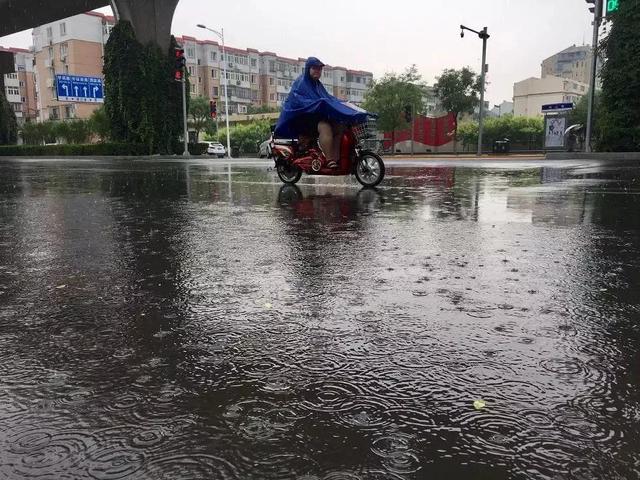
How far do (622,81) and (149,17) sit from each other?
29.8 metres

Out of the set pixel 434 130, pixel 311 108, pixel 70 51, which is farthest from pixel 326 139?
pixel 70 51

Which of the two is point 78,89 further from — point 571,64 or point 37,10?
point 571,64

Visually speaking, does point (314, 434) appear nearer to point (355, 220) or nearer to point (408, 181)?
point (355, 220)

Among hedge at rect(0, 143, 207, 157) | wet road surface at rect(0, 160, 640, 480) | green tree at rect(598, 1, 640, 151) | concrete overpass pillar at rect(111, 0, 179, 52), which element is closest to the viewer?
wet road surface at rect(0, 160, 640, 480)

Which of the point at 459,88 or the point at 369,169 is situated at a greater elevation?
the point at 459,88

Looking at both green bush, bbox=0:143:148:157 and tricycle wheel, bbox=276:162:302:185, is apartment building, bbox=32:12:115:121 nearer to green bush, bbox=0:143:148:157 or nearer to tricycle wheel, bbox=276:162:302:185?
green bush, bbox=0:143:148:157

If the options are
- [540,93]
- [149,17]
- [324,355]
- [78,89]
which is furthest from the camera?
[540,93]

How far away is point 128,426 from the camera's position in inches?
75.1

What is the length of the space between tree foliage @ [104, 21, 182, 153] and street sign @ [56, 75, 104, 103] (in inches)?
261

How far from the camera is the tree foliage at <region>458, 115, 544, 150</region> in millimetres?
46344

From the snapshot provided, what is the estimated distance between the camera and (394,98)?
48.4 metres

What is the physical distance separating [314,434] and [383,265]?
246 cm

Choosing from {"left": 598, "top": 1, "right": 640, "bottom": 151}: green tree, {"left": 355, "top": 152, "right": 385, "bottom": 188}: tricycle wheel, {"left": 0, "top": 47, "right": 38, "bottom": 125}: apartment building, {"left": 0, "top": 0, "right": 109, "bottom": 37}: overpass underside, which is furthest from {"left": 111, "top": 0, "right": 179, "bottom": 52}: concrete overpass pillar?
{"left": 0, "top": 47, "right": 38, "bottom": 125}: apartment building

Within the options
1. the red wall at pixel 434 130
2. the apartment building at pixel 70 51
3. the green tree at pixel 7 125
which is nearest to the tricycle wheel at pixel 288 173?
the red wall at pixel 434 130
